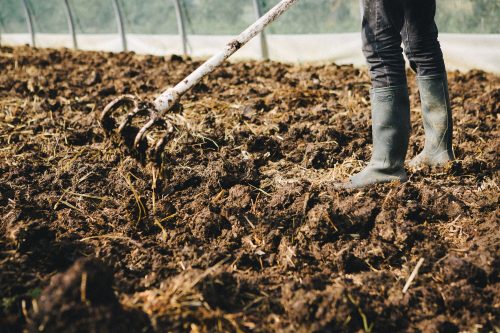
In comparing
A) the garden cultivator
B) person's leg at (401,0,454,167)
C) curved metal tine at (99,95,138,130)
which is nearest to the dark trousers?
person's leg at (401,0,454,167)

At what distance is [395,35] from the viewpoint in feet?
9.28

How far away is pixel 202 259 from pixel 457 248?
119cm

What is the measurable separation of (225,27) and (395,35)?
7.16m

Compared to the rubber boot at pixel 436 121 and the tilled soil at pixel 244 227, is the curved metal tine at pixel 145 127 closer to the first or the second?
the tilled soil at pixel 244 227

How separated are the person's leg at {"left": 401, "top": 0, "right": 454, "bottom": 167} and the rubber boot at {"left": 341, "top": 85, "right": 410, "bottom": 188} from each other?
332 millimetres

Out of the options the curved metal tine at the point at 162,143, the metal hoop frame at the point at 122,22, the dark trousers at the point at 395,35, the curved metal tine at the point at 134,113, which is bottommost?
the curved metal tine at the point at 162,143

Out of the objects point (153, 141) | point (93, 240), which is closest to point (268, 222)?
point (93, 240)

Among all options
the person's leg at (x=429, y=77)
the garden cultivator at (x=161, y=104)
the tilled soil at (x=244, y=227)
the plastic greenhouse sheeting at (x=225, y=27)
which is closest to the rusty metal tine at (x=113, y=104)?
the garden cultivator at (x=161, y=104)

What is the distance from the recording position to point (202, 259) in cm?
239

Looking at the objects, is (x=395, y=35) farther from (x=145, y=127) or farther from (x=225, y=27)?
(x=225, y=27)

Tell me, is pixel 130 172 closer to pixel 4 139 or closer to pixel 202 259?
pixel 202 259

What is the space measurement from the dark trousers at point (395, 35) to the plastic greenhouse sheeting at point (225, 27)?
3.54m

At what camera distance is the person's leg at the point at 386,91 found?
110 inches

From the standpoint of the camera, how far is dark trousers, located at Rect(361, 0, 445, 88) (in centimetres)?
279
